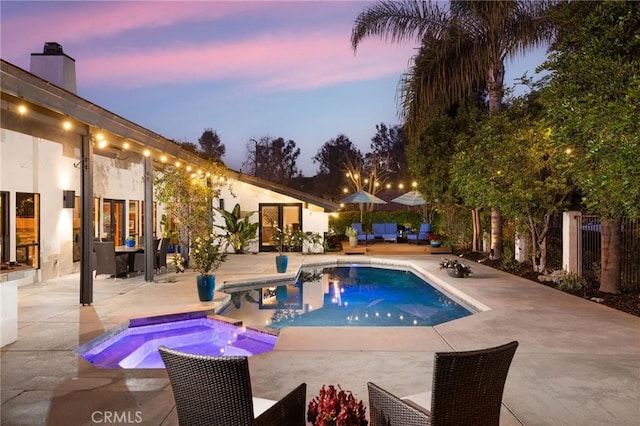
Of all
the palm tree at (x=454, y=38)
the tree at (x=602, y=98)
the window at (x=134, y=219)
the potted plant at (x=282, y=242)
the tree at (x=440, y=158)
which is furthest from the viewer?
the tree at (x=440, y=158)

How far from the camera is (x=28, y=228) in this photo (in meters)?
10.5

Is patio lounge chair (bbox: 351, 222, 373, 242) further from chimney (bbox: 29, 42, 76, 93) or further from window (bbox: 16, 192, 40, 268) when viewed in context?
window (bbox: 16, 192, 40, 268)

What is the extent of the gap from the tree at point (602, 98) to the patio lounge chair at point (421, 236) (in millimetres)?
13180

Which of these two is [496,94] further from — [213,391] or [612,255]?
[213,391]

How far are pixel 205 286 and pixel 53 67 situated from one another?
908 cm

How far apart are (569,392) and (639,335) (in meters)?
2.79

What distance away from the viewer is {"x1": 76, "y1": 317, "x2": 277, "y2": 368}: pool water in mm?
6094

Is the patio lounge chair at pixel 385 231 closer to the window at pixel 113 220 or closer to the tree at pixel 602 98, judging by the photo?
the window at pixel 113 220

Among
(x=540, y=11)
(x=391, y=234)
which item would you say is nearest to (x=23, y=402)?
(x=540, y=11)

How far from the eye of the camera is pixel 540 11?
43.4 feet

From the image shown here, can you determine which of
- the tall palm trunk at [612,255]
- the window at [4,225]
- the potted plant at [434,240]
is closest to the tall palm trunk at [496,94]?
the potted plant at [434,240]

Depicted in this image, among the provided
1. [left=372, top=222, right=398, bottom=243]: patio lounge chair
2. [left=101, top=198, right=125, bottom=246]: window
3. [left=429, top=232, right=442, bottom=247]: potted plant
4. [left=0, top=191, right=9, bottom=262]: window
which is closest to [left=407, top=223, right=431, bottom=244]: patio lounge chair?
[left=429, top=232, right=442, bottom=247]: potted plant

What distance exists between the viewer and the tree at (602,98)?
594cm

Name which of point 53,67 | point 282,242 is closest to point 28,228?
point 53,67
